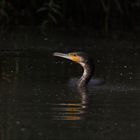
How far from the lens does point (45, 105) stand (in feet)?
32.6

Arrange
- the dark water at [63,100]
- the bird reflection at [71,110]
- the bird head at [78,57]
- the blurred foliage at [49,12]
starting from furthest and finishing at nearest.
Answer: the blurred foliage at [49,12]
the bird head at [78,57]
the bird reflection at [71,110]
the dark water at [63,100]

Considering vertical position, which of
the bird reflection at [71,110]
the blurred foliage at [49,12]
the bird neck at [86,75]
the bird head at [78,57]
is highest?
→ the blurred foliage at [49,12]

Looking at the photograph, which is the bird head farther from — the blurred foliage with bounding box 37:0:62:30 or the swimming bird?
the blurred foliage with bounding box 37:0:62:30

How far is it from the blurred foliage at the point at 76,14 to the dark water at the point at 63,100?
3.68m

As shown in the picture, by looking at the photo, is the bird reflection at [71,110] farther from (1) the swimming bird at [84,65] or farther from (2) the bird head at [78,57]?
(2) the bird head at [78,57]

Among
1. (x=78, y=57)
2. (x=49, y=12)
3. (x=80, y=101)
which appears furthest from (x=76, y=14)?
(x=80, y=101)

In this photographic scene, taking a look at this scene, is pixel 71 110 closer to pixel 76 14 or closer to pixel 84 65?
pixel 84 65

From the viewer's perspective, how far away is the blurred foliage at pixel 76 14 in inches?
712

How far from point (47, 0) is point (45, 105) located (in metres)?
8.13

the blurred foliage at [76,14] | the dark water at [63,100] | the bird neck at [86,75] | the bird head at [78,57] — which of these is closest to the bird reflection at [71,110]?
the dark water at [63,100]

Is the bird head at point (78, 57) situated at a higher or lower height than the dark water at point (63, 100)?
higher

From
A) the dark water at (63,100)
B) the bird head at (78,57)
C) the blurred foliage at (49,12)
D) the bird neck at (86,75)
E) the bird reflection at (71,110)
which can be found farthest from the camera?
the blurred foliage at (49,12)

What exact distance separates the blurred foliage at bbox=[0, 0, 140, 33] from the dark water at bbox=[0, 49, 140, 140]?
3.68 metres

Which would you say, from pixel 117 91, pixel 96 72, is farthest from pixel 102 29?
pixel 117 91
